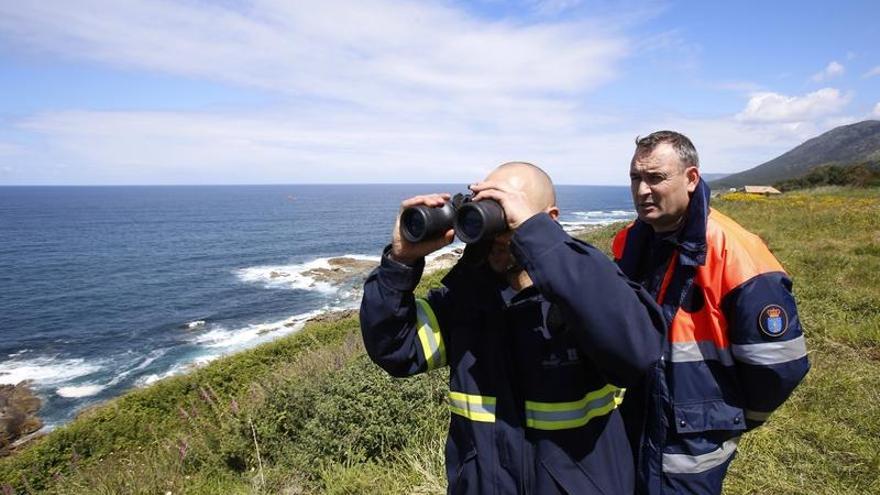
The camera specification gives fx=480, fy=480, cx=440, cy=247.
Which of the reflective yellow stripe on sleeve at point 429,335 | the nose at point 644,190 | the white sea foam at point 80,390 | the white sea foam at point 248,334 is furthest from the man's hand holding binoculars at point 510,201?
the white sea foam at point 248,334

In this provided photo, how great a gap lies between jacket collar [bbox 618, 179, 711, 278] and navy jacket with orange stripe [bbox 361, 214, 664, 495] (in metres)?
0.67

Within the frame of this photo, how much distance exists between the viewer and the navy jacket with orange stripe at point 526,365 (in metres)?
1.25

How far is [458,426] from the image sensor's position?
1597mm

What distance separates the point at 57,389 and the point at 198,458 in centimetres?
1771

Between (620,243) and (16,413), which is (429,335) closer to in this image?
(620,243)

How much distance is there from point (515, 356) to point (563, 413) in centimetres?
22

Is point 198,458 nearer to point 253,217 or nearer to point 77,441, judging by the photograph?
point 77,441

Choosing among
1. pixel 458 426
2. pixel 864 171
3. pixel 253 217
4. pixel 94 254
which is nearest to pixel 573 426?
pixel 458 426

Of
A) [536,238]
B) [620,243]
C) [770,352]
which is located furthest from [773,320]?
[536,238]

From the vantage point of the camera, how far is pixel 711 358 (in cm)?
183

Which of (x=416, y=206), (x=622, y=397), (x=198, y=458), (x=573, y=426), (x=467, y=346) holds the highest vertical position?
(x=416, y=206)

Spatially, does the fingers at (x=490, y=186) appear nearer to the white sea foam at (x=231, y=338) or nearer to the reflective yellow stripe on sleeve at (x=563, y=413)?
the reflective yellow stripe on sleeve at (x=563, y=413)

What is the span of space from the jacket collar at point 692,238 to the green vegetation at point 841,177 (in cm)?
2878

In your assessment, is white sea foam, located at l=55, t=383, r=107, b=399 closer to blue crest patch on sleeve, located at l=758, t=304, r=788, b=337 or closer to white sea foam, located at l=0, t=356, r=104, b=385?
white sea foam, located at l=0, t=356, r=104, b=385
